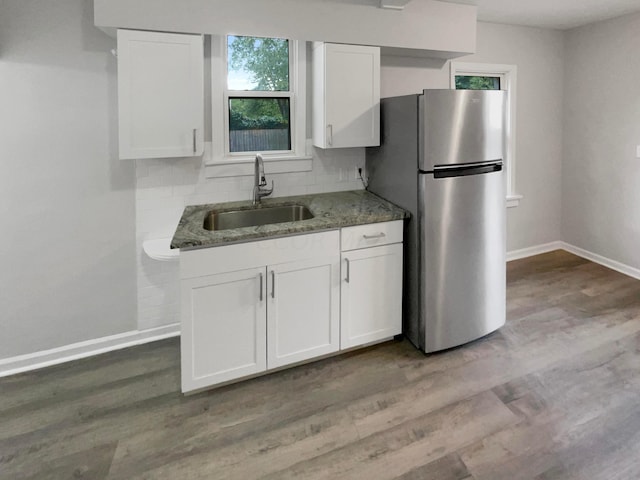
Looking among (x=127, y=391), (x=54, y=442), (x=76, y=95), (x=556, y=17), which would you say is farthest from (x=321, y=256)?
(x=556, y=17)

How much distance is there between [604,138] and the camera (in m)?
4.00

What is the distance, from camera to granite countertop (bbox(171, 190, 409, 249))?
2.13 m

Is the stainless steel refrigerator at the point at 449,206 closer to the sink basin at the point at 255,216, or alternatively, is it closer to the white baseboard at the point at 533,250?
the sink basin at the point at 255,216

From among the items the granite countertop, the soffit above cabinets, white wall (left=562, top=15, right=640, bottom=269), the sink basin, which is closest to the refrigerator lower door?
the granite countertop

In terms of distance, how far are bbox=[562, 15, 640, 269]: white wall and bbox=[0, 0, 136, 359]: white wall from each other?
14.3ft

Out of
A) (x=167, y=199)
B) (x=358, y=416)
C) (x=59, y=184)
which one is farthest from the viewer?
(x=167, y=199)

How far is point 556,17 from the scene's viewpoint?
3734 mm

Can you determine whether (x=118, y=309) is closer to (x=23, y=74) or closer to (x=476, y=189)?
(x=23, y=74)

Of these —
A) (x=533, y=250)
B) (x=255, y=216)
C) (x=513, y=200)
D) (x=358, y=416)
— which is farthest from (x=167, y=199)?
(x=533, y=250)

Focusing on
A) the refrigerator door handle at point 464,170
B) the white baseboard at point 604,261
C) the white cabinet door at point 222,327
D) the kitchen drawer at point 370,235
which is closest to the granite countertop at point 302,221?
the kitchen drawer at point 370,235

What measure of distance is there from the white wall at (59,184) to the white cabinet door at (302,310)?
1148 millimetres

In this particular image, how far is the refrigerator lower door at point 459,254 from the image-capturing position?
2.49m

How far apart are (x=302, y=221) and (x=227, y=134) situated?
3.27 ft

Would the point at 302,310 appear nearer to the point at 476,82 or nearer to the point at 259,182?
the point at 259,182
